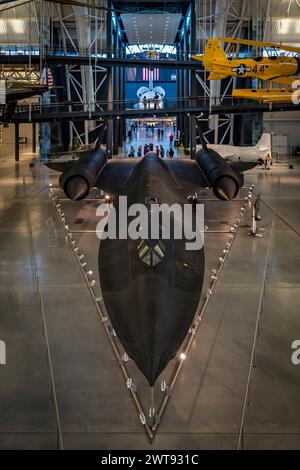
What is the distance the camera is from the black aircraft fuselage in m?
4.97

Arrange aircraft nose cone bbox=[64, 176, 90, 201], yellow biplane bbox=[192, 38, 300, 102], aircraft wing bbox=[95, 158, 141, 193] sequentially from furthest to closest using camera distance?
yellow biplane bbox=[192, 38, 300, 102] → aircraft wing bbox=[95, 158, 141, 193] → aircraft nose cone bbox=[64, 176, 90, 201]

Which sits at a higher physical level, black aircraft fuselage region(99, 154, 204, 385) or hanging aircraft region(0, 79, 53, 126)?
hanging aircraft region(0, 79, 53, 126)

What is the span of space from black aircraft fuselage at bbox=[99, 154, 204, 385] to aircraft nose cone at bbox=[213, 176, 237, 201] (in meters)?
5.82

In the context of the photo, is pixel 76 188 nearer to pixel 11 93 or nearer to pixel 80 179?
pixel 80 179

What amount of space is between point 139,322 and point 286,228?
10.2 meters

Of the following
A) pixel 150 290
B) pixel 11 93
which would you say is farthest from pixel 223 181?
pixel 11 93

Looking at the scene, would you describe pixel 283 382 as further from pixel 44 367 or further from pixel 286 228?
pixel 286 228

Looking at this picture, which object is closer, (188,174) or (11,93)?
(188,174)

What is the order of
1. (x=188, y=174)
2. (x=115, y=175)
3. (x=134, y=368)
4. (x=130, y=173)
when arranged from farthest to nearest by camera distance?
(x=188, y=174) → (x=115, y=175) → (x=130, y=173) → (x=134, y=368)

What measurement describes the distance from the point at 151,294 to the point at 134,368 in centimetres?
134

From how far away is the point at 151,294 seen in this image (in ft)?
18.0

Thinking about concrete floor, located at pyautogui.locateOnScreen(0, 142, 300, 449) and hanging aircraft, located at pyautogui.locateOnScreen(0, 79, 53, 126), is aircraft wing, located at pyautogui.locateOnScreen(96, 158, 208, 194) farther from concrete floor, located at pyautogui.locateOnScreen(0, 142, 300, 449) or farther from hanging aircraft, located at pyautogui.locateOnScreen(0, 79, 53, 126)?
hanging aircraft, located at pyautogui.locateOnScreen(0, 79, 53, 126)

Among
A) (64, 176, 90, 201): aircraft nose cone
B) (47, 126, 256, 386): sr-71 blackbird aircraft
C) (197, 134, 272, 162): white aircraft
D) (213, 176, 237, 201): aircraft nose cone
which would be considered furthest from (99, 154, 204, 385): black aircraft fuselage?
(197, 134, 272, 162): white aircraft
